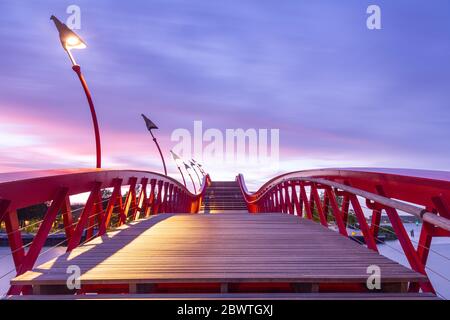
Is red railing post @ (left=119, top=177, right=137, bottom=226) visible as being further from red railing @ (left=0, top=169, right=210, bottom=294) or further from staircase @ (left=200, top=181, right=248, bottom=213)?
staircase @ (left=200, top=181, right=248, bottom=213)

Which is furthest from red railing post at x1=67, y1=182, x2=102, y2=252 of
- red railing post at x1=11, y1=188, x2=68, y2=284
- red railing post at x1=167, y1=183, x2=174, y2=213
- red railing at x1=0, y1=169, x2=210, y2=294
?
red railing post at x1=167, y1=183, x2=174, y2=213

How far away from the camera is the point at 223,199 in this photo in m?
26.6

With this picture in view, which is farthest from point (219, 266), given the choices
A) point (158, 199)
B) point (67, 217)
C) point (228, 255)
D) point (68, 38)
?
point (158, 199)

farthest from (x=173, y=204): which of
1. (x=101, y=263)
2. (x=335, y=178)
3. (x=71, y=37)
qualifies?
(x=101, y=263)

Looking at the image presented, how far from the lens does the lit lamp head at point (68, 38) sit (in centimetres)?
673

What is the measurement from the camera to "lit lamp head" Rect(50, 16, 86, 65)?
6734mm

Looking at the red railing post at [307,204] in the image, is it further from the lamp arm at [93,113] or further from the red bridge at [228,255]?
the lamp arm at [93,113]

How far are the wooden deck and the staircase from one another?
18.9 meters

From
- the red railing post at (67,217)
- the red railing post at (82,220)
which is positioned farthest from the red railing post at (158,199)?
the red railing post at (67,217)

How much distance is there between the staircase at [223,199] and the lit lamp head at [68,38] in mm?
17609

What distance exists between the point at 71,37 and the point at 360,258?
6442 millimetres

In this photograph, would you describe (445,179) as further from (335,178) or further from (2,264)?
(2,264)
